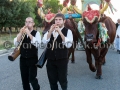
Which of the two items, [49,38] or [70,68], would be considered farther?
[70,68]

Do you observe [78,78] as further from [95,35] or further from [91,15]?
[91,15]

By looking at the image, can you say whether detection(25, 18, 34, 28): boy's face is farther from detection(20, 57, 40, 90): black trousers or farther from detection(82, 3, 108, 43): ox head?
detection(82, 3, 108, 43): ox head

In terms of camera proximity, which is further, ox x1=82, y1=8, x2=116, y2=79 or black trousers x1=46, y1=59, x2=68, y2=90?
ox x1=82, y1=8, x2=116, y2=79

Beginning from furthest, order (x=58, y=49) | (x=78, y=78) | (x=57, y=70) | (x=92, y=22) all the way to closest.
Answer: (x=78, y=78), (x=92, y=22), (x=57, y=70), (x=58, y=49)

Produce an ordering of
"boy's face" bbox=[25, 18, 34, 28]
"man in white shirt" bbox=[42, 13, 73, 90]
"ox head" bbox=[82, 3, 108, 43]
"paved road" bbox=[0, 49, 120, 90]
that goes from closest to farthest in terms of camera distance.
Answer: "man in white shirt" bbox=[42, 13, 73, 90] < "boy's face" bbox=[25, 18, 34, 28] < "paved road" bbox=[0, 49, 120, 90] < "ox head" bbox=[82, 3, 108, 43]

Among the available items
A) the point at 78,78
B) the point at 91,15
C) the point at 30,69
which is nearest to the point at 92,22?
the point at 91,15

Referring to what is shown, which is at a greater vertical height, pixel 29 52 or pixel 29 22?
pixel 29 22

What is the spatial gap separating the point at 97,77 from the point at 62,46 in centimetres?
247

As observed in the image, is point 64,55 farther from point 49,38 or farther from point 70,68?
point 70,68

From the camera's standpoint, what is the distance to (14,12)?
2372 centimetres

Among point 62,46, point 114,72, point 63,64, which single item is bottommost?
point 114,72

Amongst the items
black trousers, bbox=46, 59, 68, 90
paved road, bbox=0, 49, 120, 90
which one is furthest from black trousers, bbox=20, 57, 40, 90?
paved road, bbox=0, 49, 120, 90

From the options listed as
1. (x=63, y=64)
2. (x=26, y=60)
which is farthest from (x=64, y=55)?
(x=26, y=60)

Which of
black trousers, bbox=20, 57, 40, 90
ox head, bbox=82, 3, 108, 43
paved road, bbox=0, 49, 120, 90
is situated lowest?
paved road, bbox=0, 49, 120, 90
